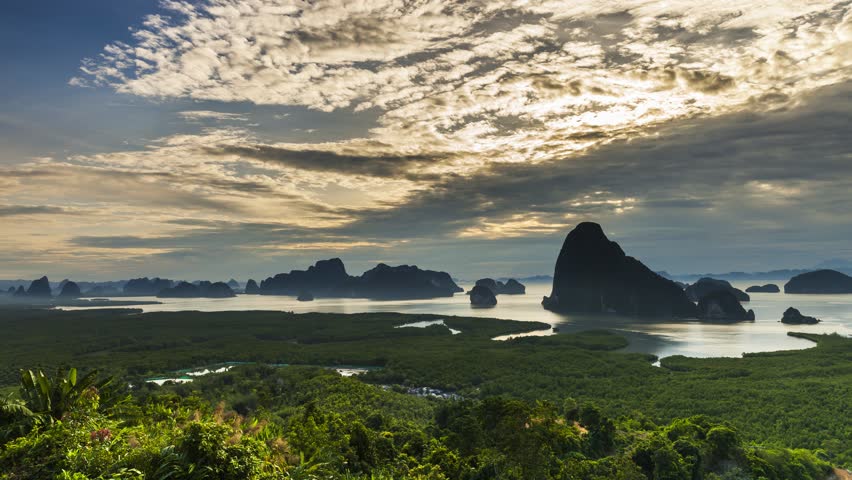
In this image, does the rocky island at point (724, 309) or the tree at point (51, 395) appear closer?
the tree at point (51, 395)

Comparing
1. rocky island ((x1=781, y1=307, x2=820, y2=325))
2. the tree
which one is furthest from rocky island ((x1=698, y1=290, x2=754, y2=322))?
the tree

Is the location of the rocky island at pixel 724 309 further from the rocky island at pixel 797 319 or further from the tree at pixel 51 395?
the tree at pixel 51 395

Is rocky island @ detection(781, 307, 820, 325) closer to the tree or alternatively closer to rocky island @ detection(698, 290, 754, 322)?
rocky island @ detection(698, 290, 754, 322)

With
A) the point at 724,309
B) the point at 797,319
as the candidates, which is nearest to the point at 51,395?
the point at 797,319

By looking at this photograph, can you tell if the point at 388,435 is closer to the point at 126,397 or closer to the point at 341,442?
the point at 341,442

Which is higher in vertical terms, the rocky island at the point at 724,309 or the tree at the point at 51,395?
the tree at the point at 51,395

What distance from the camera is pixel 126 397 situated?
2056cm

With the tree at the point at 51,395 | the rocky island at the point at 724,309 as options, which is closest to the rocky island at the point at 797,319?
the rocky island at the point at 724,309

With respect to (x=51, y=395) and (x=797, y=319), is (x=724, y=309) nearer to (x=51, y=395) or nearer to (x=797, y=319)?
(x=797, y=319)

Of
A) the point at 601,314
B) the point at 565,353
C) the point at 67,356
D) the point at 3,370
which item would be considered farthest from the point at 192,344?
the point at 601,314

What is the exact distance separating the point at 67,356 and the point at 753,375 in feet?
391

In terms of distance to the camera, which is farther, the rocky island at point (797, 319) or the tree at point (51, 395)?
the rocky island at point (797, 319)

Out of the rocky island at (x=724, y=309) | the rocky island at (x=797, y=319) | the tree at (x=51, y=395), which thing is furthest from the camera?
the rocky island at (x=724, y=309)

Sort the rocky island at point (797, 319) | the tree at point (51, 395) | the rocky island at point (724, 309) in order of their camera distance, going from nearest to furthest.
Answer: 1. the tree at point (51, 395)
2. the rocky island at point (797, 319)
3. the rocky island at point (724, 309)
